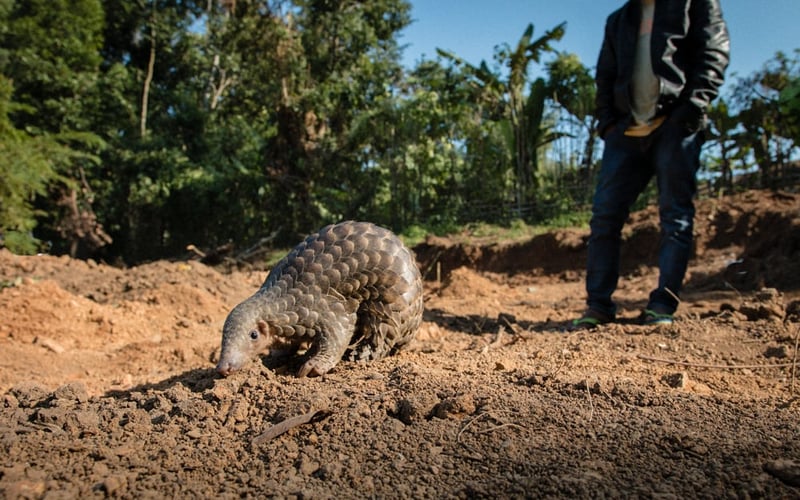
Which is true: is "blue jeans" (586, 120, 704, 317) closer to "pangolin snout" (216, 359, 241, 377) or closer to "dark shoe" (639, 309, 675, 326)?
"dark shoe" (639, 309, 675, 326)

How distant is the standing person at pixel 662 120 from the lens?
3.82 metres

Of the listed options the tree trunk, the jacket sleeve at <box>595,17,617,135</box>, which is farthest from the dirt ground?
the tree trunk

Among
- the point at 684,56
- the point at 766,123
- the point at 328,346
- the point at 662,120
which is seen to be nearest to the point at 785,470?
the point at 328,346

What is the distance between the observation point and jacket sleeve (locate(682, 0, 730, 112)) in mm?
3752

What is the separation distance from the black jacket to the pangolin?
249cm

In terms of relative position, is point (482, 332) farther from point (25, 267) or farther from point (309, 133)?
point (309, 133)

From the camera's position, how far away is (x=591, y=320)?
4004 millimetres

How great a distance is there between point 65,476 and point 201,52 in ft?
58.3

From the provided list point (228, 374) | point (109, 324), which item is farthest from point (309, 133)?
point (228, 374)

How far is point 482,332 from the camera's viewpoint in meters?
4.27

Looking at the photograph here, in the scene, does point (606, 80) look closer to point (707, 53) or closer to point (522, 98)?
point (707, 53)

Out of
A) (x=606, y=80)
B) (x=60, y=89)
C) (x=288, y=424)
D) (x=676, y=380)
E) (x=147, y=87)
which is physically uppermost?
(x=147, y=87)

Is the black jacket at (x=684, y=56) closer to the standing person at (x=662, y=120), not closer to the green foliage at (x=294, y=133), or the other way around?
the standing person at (x=662, y=120)

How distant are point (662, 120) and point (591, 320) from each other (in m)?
1.65
